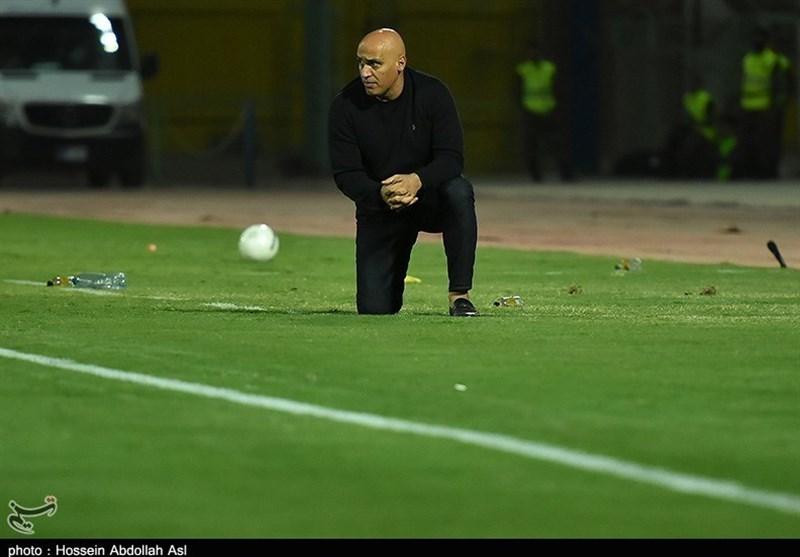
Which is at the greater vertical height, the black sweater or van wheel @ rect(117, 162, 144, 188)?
the black sweater

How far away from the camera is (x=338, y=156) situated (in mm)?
12031

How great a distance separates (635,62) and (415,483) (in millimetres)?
33054

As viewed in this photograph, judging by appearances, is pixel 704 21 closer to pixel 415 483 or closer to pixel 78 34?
pixel 78 34

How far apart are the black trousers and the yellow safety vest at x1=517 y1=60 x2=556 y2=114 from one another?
22840 mm

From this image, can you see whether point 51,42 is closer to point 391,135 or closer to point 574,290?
point 574,290

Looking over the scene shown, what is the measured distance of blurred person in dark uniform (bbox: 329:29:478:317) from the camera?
38.6 ft

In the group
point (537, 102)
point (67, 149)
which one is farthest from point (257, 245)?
point (537, 102)

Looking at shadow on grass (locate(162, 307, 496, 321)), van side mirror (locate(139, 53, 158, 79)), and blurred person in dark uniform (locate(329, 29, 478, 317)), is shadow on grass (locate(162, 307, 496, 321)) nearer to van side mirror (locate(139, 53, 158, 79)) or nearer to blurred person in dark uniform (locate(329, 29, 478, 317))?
blurred person in dark uniform (locate(329, 29, 478, 317))

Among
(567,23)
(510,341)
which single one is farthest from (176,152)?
(510,341)

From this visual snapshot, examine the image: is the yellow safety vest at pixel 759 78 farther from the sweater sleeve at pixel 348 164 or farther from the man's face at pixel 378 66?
the man's face at pixel 378 66

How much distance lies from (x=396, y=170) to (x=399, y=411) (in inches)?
164

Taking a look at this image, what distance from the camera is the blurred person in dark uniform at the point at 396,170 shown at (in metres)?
11.8

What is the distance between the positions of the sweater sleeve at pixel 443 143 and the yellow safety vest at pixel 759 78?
21.4 m

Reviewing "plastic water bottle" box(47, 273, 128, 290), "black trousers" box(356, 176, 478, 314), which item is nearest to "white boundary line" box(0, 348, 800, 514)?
"black trousers" box(356, 176, 478, 314)
